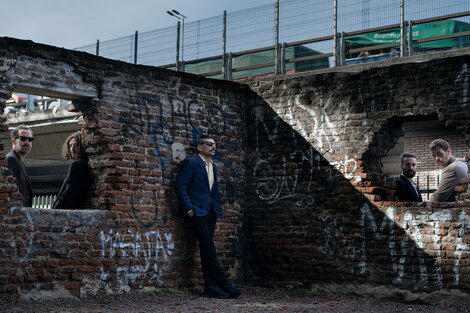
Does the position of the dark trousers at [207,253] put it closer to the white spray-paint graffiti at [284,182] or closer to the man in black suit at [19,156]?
Result: the white spray-paint graffiti at [284,182]

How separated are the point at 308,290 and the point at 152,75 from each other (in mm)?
3546

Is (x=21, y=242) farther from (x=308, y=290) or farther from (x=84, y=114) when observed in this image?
(x=308, y=290)

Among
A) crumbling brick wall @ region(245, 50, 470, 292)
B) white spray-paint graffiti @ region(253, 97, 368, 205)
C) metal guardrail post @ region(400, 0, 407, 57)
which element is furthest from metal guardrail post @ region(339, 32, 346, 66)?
white spray-paint graffiti @ region(253, 97, 368, 205)

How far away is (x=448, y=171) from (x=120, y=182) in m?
4.05

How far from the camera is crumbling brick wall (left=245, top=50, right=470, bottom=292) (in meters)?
7.59

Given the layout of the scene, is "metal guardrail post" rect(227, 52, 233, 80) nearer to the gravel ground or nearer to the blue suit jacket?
the blue suit jacket

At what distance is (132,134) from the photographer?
791cm

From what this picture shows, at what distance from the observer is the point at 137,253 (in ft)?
25.3

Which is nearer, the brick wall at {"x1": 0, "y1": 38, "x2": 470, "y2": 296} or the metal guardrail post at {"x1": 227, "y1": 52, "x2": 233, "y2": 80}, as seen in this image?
the brick wall at {"x1": 0, "y1": 38, "x2": 470, "y2": 296}

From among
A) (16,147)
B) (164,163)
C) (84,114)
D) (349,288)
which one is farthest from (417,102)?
(16,147)

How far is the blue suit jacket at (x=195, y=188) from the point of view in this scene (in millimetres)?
7938

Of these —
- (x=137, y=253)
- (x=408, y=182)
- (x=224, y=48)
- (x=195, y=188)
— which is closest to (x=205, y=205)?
(x=195, y=188)

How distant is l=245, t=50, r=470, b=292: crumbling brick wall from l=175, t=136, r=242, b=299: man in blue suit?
3.59 feet

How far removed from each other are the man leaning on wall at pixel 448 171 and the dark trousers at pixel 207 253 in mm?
2884
